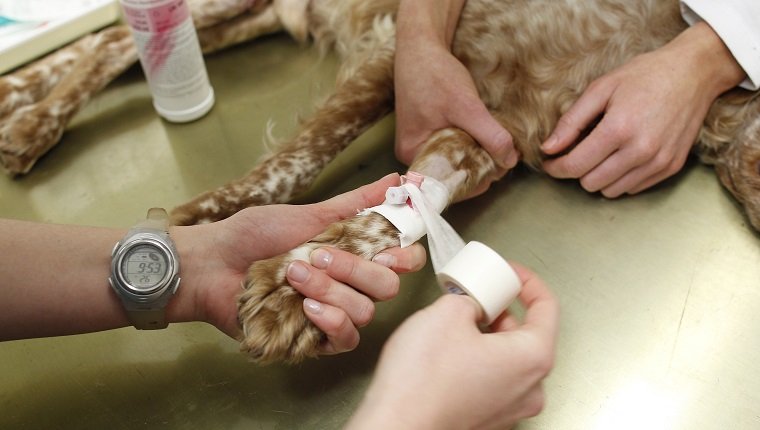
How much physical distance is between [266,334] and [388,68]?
0.76m

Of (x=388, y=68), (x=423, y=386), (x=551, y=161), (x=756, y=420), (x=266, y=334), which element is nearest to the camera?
(x=423, y=386)

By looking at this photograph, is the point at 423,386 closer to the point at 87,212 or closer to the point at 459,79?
the point at 459,79

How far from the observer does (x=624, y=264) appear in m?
1.22

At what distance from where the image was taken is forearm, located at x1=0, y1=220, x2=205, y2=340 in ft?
2.91

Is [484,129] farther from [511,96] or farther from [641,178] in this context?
[641,178]

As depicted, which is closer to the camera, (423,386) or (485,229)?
(423,386)

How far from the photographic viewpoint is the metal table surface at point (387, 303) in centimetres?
103

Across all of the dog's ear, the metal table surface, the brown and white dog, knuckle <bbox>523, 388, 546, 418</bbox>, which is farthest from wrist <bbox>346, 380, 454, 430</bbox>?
the dog's ear

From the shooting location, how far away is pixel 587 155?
1224mm

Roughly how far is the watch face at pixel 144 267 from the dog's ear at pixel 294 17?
935 millimetres

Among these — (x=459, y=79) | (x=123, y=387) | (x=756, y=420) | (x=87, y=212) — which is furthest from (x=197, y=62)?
(x=756, y=420)

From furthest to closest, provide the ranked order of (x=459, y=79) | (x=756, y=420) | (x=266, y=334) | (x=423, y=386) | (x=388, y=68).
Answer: (x=388, y=68) < (x=459, y=79) < (x=756, y=420) < (x=266, y=334) < (x=423, y=386)

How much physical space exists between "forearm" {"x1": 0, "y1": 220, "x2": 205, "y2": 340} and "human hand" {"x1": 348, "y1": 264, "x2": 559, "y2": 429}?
431 millimetres

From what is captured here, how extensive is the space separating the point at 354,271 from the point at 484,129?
465mm
